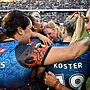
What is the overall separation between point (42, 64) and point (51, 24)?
1.69m

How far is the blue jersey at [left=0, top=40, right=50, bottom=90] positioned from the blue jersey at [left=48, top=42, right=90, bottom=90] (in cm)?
22

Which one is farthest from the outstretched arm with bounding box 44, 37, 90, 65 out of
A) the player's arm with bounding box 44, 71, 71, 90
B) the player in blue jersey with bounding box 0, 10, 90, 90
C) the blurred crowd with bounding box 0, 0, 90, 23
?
the blurred crowd with bounding box 0, 0, 90, 23

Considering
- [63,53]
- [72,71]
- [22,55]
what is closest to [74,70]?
[72,71]

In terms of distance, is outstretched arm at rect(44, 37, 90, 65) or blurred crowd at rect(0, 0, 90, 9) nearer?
outstretched arm at rect(44, 37, 90, 65)

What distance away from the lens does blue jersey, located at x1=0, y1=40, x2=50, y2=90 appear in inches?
62.2

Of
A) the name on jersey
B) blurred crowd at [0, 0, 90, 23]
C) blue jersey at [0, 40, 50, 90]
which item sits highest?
blue jersey at [0, 40, 50, 90]

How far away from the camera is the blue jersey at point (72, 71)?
1783 mm

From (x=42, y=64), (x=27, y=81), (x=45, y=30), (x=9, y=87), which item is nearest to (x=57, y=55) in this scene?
(x=42, y=64)

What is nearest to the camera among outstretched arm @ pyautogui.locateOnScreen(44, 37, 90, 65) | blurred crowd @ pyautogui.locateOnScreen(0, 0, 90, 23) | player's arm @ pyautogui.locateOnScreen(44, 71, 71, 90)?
outstretched arm @ pyautogui.locateOnScreen(44, 37, 90, 65)

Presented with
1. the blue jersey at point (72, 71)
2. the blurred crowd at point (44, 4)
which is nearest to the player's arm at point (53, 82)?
the blue jersey at point (72, 71)

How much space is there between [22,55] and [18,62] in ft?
0.15

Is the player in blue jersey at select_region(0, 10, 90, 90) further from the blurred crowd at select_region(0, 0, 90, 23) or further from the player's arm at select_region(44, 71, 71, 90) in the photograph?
the blurred crowd at select_region(0, 0, 90, 23)

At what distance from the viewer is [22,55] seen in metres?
1.58

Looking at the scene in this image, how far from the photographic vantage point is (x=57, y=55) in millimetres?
1539
